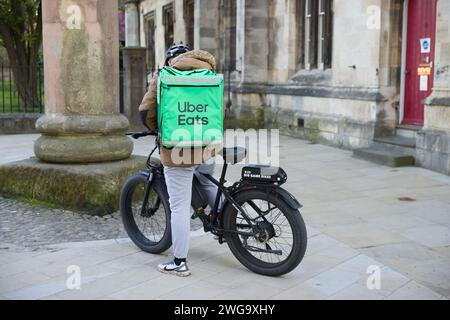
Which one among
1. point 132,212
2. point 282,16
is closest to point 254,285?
point 132,212

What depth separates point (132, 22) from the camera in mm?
30219

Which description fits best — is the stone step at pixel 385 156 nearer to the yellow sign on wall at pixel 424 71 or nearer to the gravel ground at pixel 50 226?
the yellow sign on wall at pixel 424 71

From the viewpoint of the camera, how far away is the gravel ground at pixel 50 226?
5.59 meters

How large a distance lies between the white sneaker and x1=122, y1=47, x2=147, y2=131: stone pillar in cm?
1157

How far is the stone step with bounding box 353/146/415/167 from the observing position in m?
9.53

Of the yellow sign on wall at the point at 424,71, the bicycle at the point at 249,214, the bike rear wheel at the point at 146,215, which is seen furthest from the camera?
the yellow sign on wall at the point at 424,71

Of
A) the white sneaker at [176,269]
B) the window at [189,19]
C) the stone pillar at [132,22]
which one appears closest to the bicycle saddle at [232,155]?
the white sneaker at [176,269]

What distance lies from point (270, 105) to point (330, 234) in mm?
9911

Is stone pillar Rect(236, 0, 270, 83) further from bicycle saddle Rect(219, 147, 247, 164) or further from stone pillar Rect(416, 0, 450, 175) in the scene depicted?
bicycle saddle Rect(219, 147, 247, 164)

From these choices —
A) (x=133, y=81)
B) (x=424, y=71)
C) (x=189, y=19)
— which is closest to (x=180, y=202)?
(x=424, y=71)

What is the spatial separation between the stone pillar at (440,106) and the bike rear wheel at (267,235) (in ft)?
16.9

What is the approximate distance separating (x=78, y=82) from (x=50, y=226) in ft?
5.49
